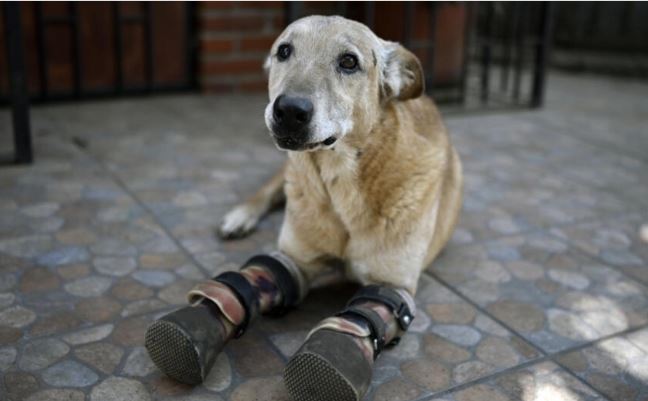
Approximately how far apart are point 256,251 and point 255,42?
3.02 m

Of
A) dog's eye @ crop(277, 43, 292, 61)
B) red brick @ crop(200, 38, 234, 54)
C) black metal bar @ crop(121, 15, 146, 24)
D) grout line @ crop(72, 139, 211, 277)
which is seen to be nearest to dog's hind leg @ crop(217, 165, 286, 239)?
grout line @ crop(72, 139, 211, 277)

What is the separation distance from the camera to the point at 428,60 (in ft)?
18.4

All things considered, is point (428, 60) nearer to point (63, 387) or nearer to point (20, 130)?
point (20, 130)

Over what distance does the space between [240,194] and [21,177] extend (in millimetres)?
1157

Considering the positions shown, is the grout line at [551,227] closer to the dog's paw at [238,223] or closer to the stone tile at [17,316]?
the dog's paw at [238,223]

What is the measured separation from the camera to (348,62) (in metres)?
2.24

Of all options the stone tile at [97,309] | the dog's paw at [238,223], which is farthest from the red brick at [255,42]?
the stone tile at [97,309]

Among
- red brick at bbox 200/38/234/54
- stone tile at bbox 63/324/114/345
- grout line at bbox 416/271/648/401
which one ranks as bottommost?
grout line at bbox 416/271/648/401

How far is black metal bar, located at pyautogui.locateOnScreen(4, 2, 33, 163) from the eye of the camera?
3543 mm

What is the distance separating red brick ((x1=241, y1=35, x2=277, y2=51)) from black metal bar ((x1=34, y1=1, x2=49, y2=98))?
149cm

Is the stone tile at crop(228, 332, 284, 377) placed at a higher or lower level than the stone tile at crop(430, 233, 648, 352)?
higher

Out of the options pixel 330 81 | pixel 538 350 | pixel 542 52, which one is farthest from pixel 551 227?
pixel 542 52

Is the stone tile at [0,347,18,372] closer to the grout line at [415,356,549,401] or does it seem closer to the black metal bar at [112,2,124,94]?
the grout line at [415,356,549,401]

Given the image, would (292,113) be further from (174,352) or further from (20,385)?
(20,385)
